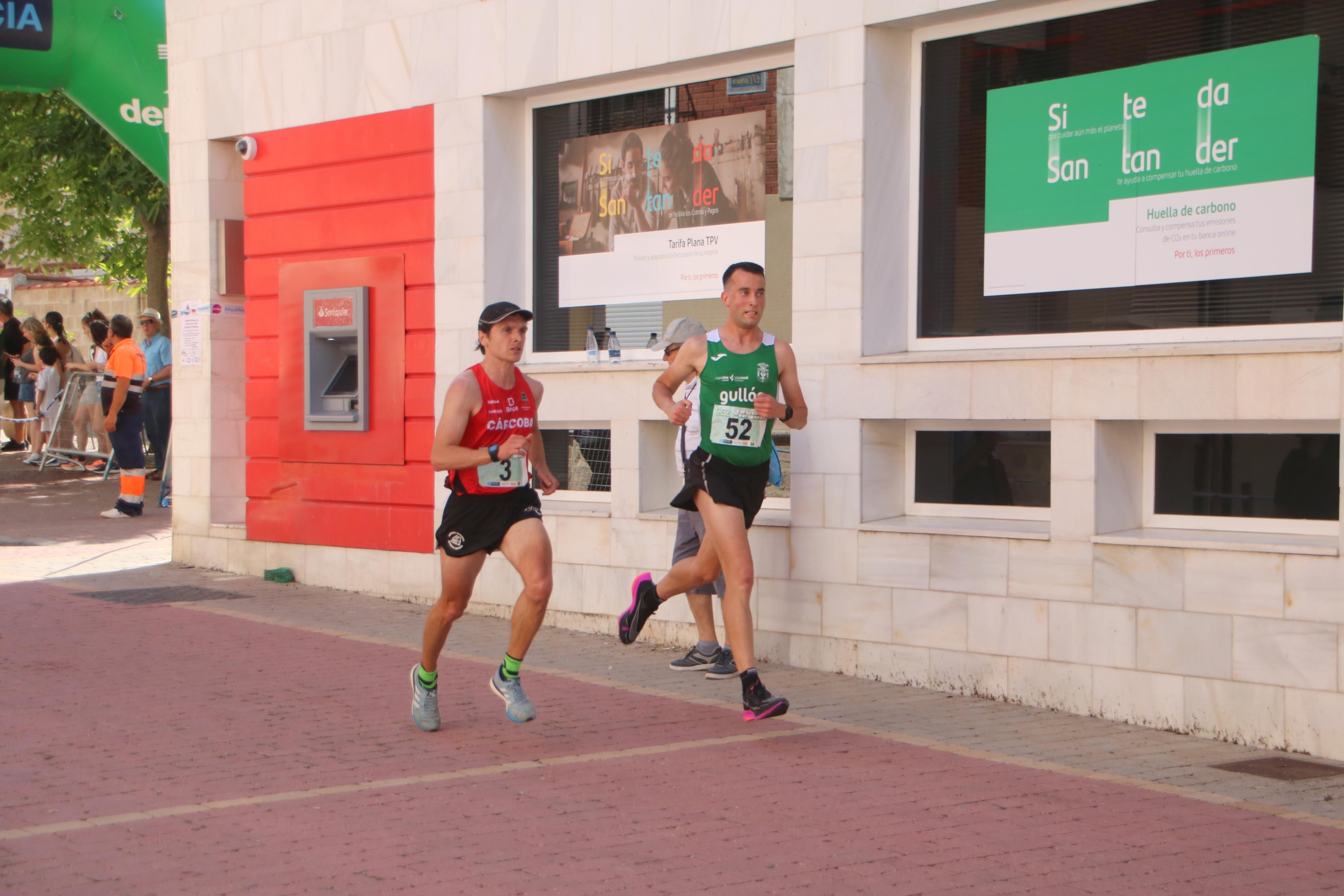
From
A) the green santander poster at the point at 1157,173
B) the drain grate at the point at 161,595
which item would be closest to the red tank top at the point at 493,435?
the green santander poster at the point at 1157,173

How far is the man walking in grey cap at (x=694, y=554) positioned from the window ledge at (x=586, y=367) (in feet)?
2.73

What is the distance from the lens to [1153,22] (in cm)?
725

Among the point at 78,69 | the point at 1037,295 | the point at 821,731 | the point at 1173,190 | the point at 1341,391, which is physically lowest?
the point at 821,731

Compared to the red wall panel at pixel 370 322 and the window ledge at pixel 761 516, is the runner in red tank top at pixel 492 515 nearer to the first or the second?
the window ledge at pixel 761 516

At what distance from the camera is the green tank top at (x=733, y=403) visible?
6969 mm

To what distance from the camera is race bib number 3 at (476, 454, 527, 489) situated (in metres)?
6.48

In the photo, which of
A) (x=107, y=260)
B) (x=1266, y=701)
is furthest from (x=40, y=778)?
(x=107, y=260)

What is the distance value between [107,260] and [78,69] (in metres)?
12.4

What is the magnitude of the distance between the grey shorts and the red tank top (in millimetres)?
1600

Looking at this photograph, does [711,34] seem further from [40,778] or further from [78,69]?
[78,69]

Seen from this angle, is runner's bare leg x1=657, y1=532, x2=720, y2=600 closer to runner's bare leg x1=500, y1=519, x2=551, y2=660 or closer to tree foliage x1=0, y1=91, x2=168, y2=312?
runner's bare leg x1=500, y1=519, x2=551, y2=660

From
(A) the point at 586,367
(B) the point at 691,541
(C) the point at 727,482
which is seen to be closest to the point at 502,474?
(C) the point at 727,482

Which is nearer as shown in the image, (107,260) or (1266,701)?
(1266,701)

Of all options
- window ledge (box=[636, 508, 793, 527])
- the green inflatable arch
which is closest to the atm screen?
window ledge (box=[636, 508, 793, 527])
